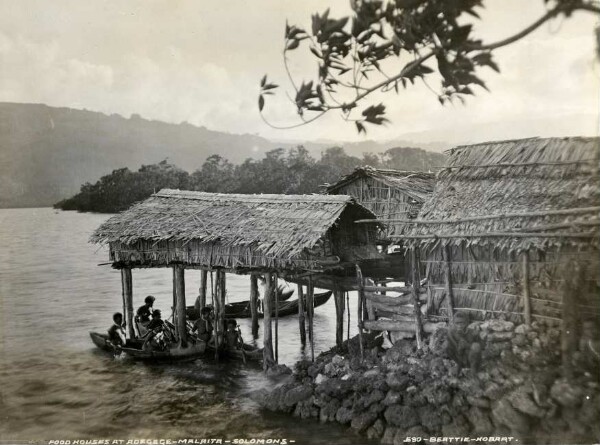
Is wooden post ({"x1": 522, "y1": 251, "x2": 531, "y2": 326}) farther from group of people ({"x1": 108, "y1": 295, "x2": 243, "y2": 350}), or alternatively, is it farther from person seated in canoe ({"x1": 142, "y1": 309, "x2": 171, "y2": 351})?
person seated in canoe ({"x1": 142, "y1": 309, "x2": 171, "y2": 351})

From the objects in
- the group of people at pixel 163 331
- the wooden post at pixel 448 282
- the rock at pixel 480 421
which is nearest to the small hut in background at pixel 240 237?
the group of people at pixel 163 331

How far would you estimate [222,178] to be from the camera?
35688 millimetres

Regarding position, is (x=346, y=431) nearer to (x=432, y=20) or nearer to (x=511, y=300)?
(x=511, y=300)

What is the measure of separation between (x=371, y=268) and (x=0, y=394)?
935 centimetres

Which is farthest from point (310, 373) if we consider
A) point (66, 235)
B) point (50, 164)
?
point (66, 235)

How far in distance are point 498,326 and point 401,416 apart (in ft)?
8.07

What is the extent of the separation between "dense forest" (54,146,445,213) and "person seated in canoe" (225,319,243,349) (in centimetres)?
1794

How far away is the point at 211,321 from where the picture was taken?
14469mm

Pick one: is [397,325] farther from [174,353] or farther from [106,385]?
[106,385]

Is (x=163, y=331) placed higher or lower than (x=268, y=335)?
lower

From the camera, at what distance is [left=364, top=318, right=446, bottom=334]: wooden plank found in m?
10.6

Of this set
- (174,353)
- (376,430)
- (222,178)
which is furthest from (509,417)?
(222,178)

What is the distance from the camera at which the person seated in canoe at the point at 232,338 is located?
1361cm

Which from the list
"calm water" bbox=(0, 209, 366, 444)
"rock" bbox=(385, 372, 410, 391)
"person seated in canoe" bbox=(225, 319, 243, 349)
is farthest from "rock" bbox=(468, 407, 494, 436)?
"person seated in canoe" bbox=(225, 319, 243, 349)
